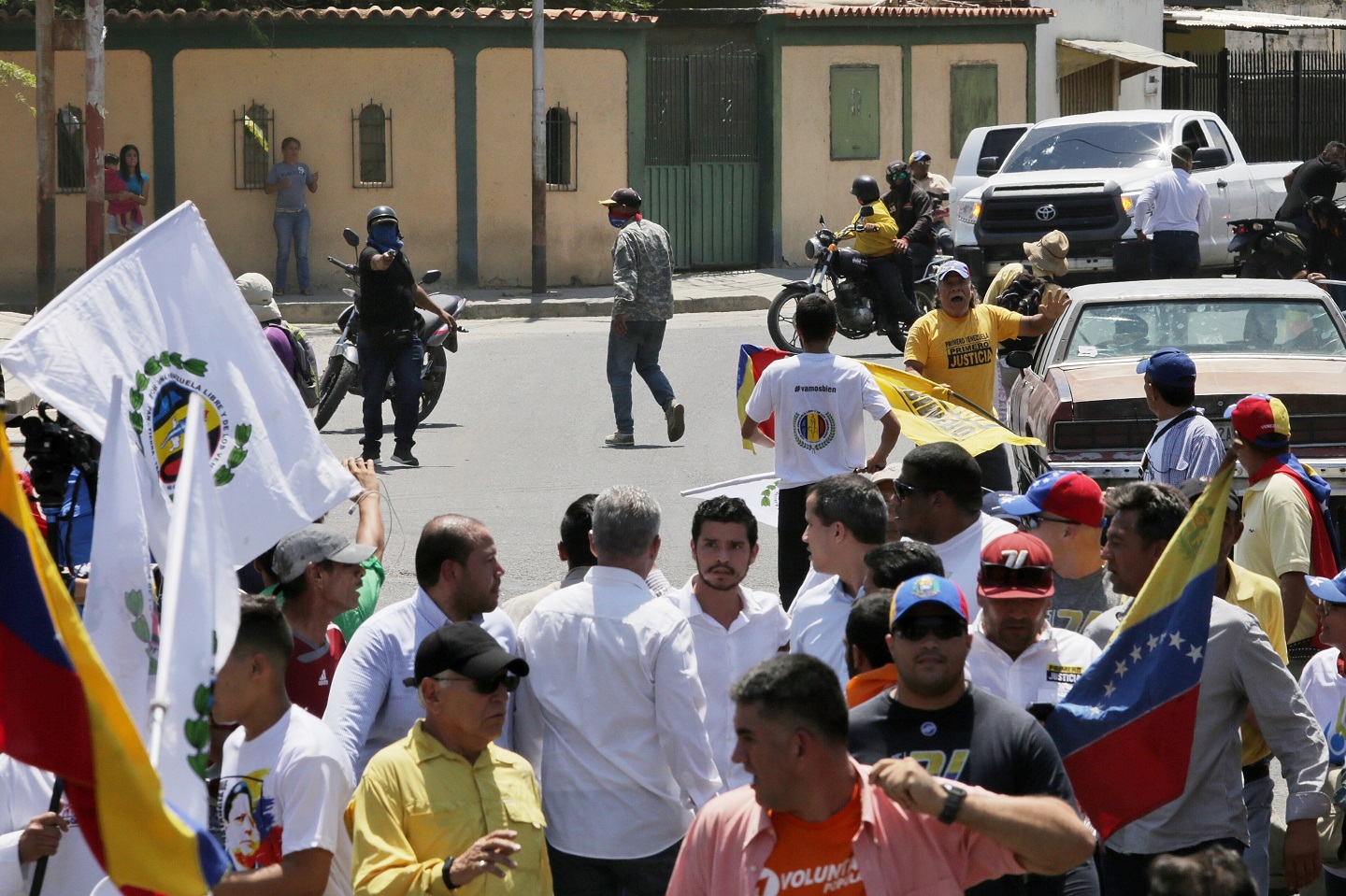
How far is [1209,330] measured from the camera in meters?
10.4

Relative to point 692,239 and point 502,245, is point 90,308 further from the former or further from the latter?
point 692,239

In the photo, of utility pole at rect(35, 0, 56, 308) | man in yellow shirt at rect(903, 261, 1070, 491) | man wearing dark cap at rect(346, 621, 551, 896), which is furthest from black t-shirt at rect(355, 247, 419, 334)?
utility pole at rect(35, 0, 56, 308)

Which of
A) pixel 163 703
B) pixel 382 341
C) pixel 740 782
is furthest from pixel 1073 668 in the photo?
pixel 382 341

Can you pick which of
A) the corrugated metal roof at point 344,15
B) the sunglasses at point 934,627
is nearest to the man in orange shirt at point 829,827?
the sunglasses at point 934,627

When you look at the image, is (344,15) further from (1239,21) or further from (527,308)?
(1239,21)

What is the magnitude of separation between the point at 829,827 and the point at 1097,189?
16477 millimetres

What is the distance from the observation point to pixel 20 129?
2409 centimetres

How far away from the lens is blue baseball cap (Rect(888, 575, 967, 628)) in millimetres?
3863

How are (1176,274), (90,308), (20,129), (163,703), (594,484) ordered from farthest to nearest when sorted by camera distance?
(20,129) < (1176,274) < (594,484) < (90,308) < (163,703)

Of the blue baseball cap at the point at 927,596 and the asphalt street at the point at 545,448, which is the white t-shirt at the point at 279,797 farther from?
the asphalt street at the point at 545,448

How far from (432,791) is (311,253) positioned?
20925 mm

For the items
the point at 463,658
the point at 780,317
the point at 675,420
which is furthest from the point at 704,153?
the point at 463,658

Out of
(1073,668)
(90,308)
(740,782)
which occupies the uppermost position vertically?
(90,308)

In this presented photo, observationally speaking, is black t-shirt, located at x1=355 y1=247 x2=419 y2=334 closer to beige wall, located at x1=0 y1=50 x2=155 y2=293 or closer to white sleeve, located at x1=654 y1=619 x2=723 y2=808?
white sleeve, located at x1=654 y1=619 x2=723 y2=808
